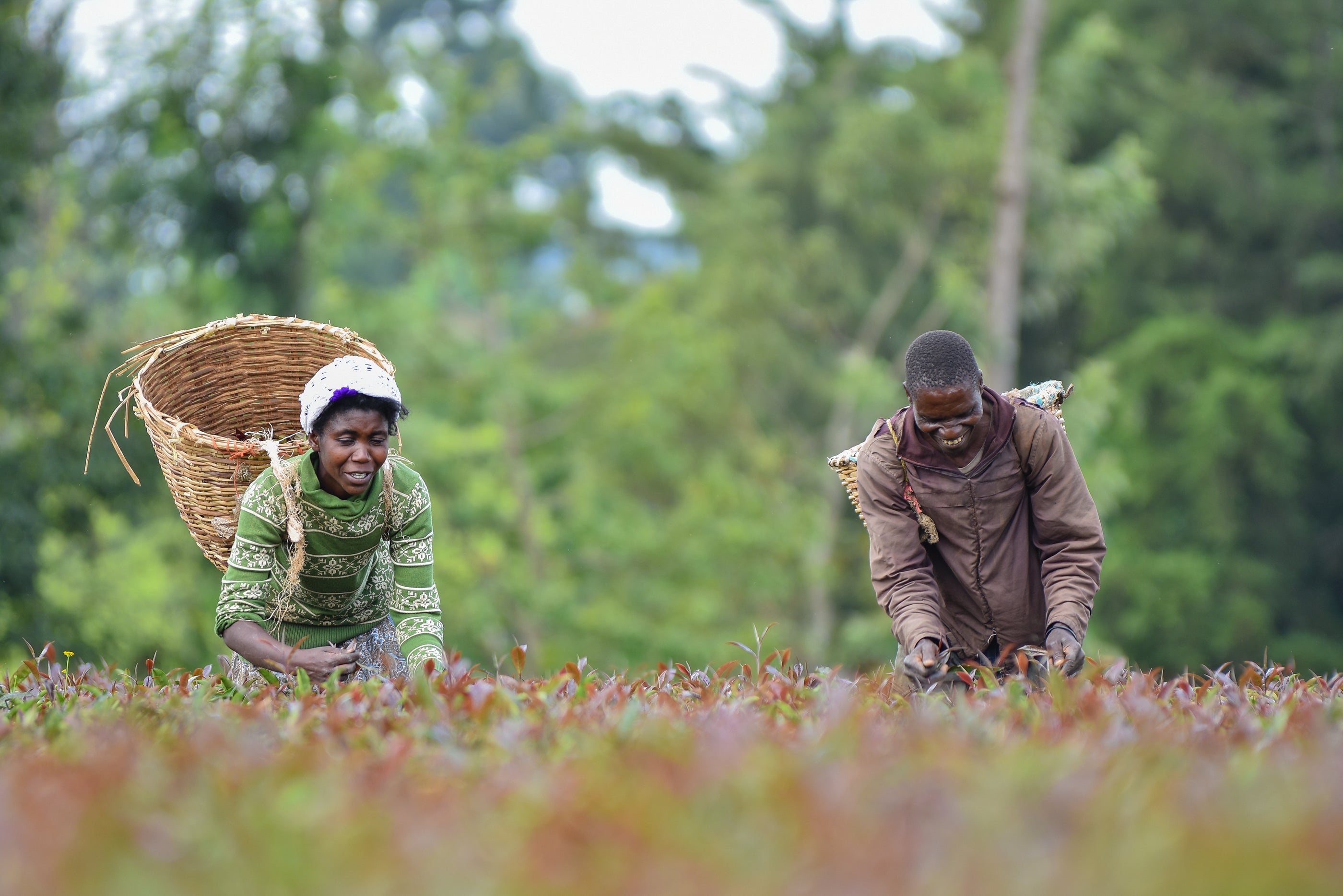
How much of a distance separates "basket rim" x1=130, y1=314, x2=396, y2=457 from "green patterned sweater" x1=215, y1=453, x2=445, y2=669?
0.33 m

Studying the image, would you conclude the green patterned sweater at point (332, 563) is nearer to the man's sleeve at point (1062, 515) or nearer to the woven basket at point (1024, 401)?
the woven basket at point (1024, 401)

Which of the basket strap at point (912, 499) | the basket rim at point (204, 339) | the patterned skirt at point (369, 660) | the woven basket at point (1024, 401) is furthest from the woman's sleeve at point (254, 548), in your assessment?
the basket strap at point (912, 499)

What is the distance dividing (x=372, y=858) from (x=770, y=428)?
75.7 feet

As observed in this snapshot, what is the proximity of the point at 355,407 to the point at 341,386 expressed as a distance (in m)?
0.09

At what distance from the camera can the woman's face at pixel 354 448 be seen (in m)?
4.46

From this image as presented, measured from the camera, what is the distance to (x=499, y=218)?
21.6 meters

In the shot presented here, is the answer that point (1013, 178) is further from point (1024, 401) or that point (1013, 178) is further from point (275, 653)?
point (275, 653)

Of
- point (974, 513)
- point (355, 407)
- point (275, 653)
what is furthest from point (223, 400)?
point (974, 513)

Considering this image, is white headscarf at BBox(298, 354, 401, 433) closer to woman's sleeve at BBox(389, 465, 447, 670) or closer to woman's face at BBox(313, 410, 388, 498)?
woman's face at BBox(313, 410, 388, 498)

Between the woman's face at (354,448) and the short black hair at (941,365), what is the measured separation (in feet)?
5.60

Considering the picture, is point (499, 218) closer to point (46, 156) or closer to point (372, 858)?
point (46, 156)

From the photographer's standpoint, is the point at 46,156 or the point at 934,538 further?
the point at 46,156

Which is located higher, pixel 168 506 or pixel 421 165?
pixel 421 165

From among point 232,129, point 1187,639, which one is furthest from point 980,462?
point 1187,639
